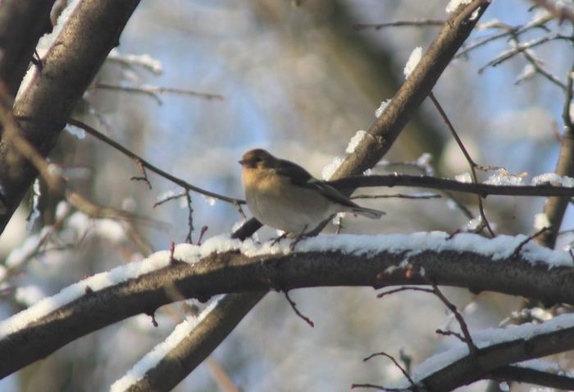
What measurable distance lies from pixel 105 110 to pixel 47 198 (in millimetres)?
4079

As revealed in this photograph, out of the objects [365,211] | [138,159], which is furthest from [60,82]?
[365,211]

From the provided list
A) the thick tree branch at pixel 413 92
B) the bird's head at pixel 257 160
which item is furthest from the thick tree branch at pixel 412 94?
the bird's head at pixel 257 160

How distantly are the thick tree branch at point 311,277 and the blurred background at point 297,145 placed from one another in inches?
230

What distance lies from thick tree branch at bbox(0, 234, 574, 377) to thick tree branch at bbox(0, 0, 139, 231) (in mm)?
458

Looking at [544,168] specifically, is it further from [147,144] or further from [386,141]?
[386,141]

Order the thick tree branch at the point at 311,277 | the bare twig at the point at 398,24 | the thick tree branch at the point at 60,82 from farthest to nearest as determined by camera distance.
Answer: the bare twig at the point at 398,24 < the thick tree branch at the point at 60,82 < the thick tree branch at the point at 311,277

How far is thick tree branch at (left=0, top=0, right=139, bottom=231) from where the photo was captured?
270 cm

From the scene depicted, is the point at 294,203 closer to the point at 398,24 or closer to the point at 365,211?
the point at 365,211

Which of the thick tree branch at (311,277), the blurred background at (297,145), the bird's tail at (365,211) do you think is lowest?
the thick tree branch at (311,277)

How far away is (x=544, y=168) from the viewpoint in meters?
11.1

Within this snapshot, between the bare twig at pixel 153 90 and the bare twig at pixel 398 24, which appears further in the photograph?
the bare twig at pixel 153 90

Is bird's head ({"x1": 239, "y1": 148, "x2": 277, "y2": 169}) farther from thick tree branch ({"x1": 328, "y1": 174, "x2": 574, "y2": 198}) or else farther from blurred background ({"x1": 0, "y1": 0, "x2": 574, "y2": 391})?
blurred background ({"x1": 0, "y1": 0, "x2": 574, "y2": 391})

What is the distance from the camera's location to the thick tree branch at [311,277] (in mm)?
2195

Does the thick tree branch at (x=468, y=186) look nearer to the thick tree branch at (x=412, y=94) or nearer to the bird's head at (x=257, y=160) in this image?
the thick tree branch at (x=412, y=94)
